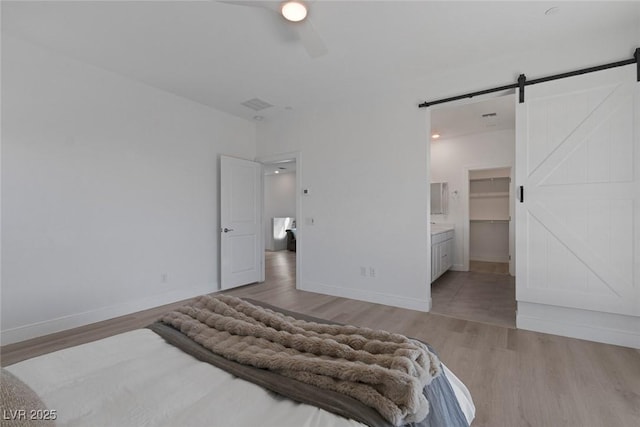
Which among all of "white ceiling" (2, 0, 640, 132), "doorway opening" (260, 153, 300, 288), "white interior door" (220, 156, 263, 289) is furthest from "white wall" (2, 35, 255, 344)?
"doorway opening" (260, 153, 300, 288)

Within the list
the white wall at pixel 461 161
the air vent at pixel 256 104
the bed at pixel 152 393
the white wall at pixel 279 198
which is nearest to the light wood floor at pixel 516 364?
the bed at pixel 152 393

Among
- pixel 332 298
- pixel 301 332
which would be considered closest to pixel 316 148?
pixel 332 298

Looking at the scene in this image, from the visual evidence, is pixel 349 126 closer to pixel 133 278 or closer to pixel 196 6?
pixel 196 6

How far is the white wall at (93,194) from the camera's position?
2598 millimetres

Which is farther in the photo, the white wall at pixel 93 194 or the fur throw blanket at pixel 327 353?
the white wall at pixel 93 194

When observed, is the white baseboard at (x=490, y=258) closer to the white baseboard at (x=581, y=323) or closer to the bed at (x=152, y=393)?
the white baseboard at (x=581, y=323)

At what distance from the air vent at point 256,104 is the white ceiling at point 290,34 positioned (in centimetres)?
57

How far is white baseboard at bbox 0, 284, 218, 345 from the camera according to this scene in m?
2.58

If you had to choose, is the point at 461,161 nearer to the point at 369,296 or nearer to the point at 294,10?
the point at 369,296

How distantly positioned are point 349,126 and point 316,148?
0.61 metres

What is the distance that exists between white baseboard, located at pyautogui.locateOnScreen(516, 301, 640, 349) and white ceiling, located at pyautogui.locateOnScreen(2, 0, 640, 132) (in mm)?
2558

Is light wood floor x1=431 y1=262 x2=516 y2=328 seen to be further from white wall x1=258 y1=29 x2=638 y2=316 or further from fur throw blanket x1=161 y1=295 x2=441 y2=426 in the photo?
fur throw blanket x1=161 y1=295 x2=441 y2=426

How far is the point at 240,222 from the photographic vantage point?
4.57 meters

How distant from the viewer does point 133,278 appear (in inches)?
133
